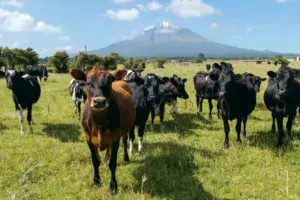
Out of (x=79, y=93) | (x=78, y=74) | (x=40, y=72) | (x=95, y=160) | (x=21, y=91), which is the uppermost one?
(x=78, y=74)

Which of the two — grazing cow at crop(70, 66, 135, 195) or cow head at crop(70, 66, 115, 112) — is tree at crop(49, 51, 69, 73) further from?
cow head at crop(70, 66, 115, 112)

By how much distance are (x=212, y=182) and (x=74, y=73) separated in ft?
12.4

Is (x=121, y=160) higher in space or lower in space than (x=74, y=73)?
lower

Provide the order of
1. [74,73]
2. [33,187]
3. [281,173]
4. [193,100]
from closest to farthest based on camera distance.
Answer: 1. [74,73]
2. [33,187]
3. [281,173]
4. [193,100]

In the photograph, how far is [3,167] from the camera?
680 cm

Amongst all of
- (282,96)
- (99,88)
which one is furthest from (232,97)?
(99,88)

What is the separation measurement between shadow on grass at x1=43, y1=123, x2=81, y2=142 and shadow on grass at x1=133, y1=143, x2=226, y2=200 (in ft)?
10.6

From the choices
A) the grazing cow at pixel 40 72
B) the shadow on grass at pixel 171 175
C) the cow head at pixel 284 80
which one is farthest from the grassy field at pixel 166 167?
the grazing cow at pixel 40 72

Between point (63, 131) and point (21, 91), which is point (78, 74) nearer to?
point (63, 131)

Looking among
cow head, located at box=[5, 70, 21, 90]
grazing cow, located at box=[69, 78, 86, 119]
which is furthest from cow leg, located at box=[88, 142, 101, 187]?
grazing cow, located at box=[69, 78, 86, 119]

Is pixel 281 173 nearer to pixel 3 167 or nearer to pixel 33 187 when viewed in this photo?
pixel 33 187

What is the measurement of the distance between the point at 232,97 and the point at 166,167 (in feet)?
11.4

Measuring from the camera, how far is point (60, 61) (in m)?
59.8

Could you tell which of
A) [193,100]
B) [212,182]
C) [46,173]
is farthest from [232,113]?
[193,100]
